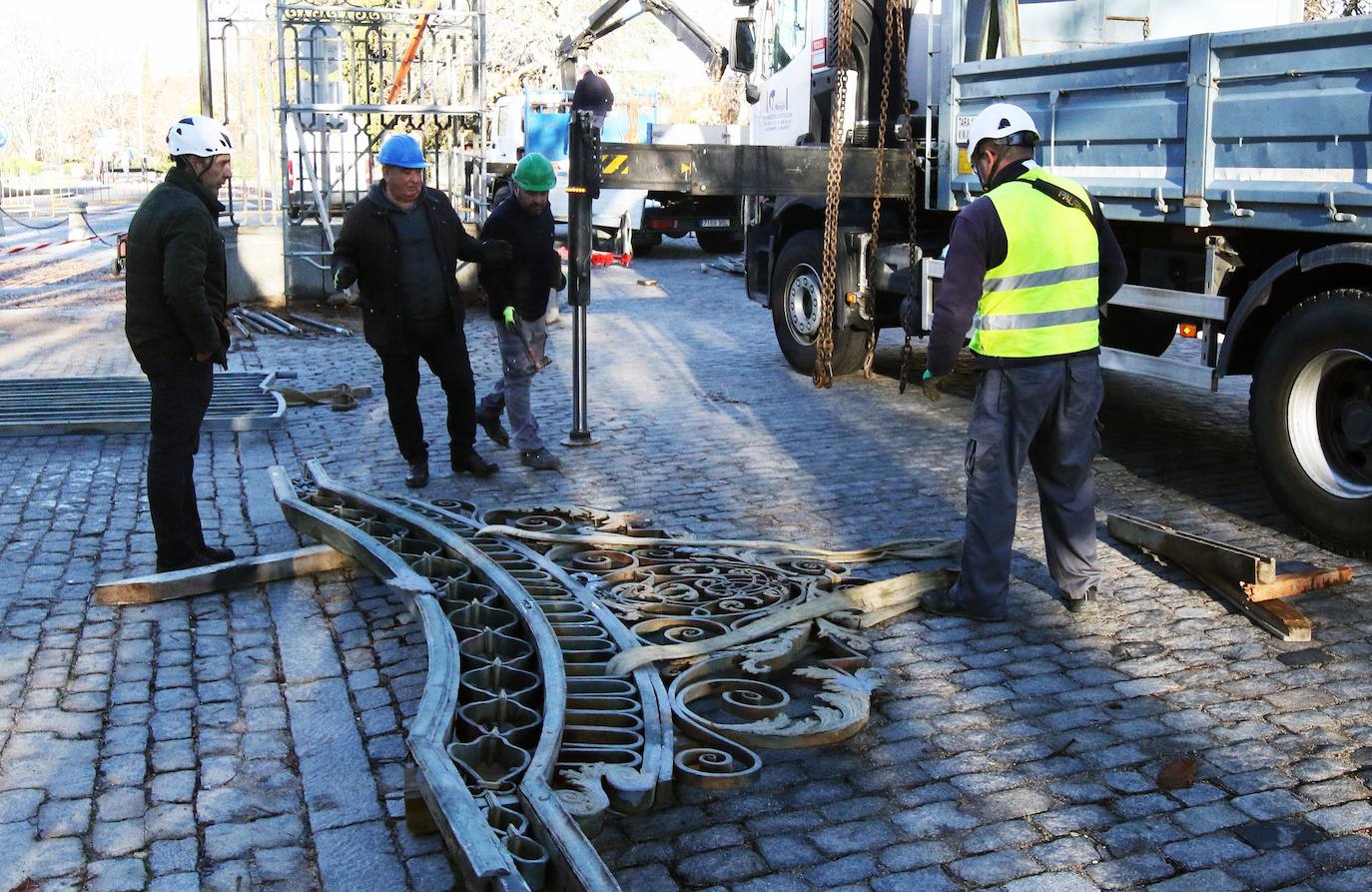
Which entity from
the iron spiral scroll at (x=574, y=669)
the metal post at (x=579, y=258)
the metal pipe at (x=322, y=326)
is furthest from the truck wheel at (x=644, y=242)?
the iron spiral scroll at (x=574, y=669)

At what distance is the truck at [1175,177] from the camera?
233 inches

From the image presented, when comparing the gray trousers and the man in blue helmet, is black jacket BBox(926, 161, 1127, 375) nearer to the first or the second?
the man in blue helmet

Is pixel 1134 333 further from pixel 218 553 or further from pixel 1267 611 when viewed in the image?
pixel 218 553

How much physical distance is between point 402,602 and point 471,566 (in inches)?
12.2

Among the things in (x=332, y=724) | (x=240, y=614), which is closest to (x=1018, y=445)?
(x=332, y=724)

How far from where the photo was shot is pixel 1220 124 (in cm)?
642

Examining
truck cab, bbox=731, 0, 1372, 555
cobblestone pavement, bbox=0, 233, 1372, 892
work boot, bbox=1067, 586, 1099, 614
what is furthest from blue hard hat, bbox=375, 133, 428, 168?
work boot, bbox=1067, 586, 1099, 614

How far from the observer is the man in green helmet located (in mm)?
7746

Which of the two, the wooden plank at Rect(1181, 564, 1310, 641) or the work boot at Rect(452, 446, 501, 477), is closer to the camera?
the wooden plank at Rect(1181, 564, 1310, 641)

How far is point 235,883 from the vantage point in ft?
11.0

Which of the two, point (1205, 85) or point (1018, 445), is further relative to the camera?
point (1205, 85)

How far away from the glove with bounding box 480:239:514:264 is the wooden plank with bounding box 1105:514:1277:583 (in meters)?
3.49

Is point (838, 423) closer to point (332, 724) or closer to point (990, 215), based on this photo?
point (990, 215)

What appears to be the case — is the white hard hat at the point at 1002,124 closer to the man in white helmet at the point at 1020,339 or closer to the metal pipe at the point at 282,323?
the man in white helmet at the point at 1020,339
